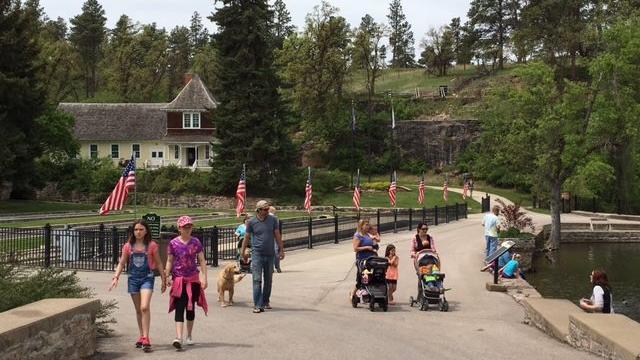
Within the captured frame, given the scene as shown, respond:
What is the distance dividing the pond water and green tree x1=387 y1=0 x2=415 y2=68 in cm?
9209

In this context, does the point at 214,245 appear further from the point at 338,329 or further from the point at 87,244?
the point at 338,329

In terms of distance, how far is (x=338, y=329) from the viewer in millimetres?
10922

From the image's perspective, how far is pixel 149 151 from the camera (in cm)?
7619

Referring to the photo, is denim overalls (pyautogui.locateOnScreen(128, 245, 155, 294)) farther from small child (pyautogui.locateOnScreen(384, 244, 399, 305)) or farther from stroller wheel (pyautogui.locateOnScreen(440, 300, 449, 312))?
stroller wheel (pyautogui.locateOnScreen(440, 300, 449, 312))

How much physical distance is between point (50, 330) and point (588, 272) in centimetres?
2551

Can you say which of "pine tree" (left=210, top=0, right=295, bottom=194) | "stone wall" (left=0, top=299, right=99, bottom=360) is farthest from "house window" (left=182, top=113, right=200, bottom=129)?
"stone wall" (left=0, top=299, right=99, bottom=360)

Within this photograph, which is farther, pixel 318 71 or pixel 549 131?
pixel 318 71

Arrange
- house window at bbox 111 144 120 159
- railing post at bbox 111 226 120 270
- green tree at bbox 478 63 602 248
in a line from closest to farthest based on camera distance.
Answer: railing post at bbox 111 226 120 270 → green tree at bbox 478 63 602 248 → house window at bbox 111 144 120 159

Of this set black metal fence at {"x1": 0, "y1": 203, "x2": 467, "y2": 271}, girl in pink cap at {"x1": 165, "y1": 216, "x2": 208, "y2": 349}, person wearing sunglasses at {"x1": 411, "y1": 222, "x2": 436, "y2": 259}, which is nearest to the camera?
girl in pink cap at {"x1": 165, "y1": 216, "x2": 208, "y2": 349}

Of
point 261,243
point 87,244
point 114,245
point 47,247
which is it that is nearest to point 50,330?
point 261,243

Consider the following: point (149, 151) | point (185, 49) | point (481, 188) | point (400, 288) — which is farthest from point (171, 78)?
point (400, 288)

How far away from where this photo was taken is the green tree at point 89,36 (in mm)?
103812

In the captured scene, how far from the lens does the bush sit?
877cm

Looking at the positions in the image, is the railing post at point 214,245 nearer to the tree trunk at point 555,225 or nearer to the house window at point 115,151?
the tree trunk at point 555,225
